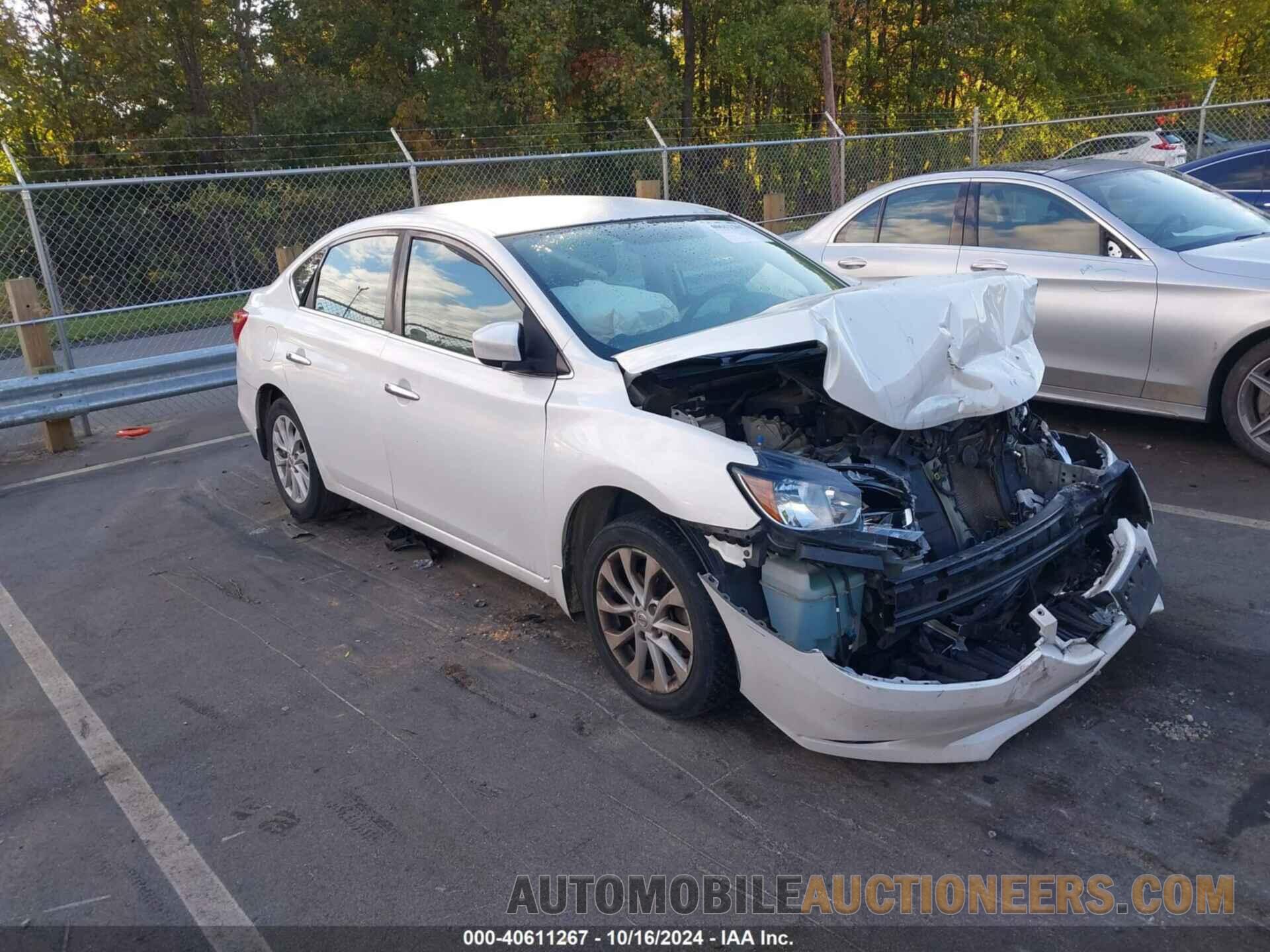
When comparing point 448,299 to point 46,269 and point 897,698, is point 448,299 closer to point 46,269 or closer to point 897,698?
point 897,698

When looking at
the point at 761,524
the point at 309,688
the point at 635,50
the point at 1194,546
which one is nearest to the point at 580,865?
the point at 761,524

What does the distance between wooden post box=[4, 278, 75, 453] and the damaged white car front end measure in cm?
664

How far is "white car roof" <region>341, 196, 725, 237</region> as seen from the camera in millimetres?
4598

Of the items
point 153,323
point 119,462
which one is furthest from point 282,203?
point 119,462

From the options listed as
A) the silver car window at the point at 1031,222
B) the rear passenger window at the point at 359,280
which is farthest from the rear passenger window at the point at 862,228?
the rear passenger window at the point at 359,280

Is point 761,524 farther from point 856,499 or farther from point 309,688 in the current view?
point 309,688

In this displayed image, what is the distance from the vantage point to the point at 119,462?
8.05 m

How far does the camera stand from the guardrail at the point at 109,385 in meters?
7.93

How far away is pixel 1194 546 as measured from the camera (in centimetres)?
485

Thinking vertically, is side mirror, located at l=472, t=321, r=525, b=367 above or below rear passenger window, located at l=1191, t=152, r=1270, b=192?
above

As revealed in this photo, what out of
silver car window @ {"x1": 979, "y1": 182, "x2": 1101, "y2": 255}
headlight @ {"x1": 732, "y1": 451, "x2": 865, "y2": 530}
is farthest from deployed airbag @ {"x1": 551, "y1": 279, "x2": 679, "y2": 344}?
silver car window @ {"x1": 979, "y1": 182, "x2": 1101, "y2": 255}

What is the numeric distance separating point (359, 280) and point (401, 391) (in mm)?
907

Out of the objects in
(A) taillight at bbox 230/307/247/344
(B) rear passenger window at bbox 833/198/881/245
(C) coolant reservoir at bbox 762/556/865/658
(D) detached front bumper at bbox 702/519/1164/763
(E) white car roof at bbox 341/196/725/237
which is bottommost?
(D) detached front bumper at bbox 702/519/1164/763

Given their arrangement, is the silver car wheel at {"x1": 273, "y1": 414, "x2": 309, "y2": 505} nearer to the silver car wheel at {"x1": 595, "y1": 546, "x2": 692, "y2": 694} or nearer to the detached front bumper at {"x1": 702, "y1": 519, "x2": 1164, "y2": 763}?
the silver car wheel at {"x1": 595, "y1": 546, "x2": 692, "y2": 694}
